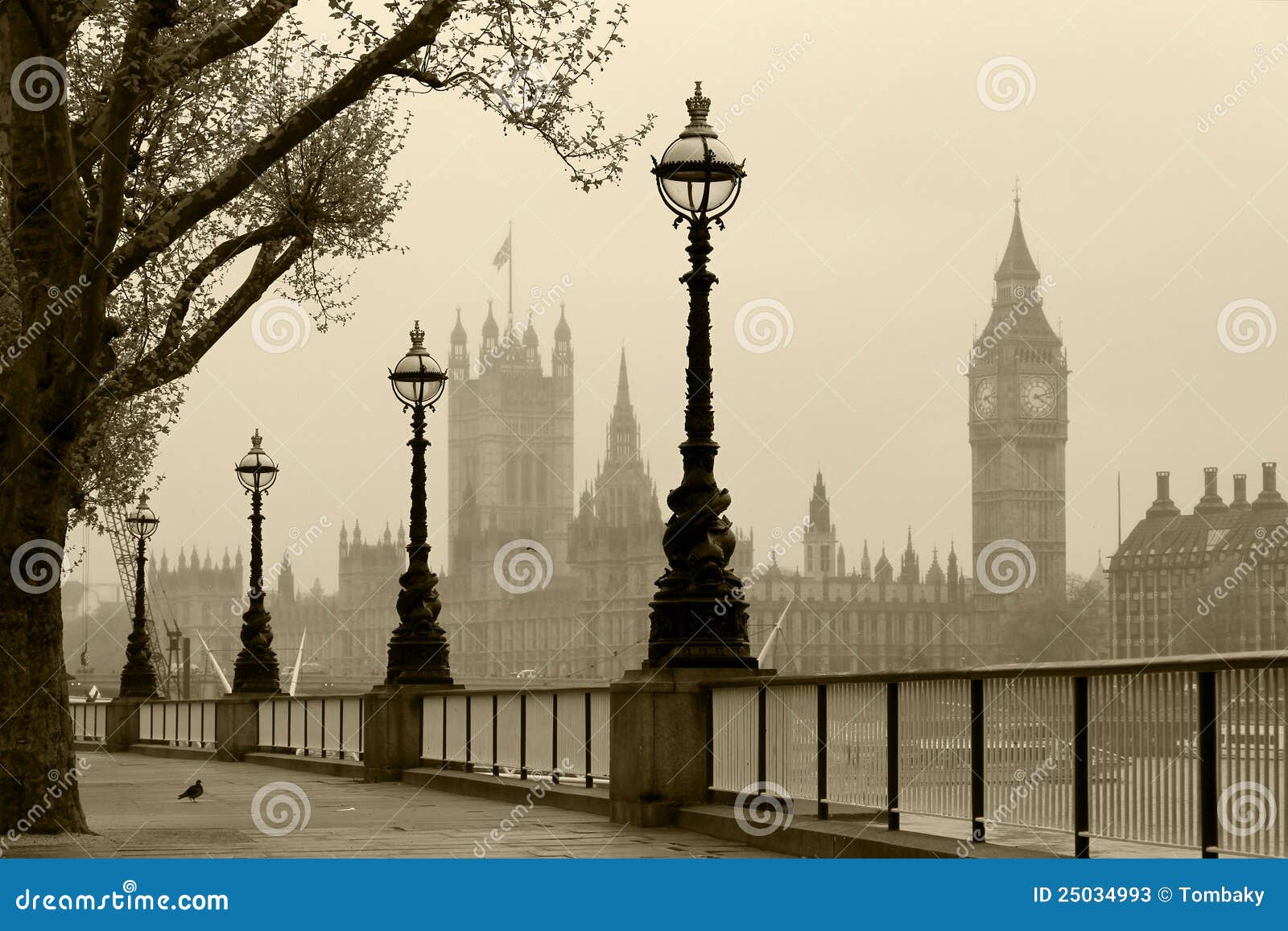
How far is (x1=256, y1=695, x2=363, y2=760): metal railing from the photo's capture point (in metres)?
24.0

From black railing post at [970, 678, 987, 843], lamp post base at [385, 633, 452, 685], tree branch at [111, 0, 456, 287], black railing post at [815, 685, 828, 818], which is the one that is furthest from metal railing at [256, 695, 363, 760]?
black railing post at [970, 678, 987, 843]

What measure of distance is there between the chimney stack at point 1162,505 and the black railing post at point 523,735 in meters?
164

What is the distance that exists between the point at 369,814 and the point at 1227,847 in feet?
30.9

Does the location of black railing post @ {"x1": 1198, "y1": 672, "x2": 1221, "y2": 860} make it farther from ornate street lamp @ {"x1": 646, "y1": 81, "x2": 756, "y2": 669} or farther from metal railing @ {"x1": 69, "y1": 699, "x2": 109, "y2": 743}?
metal railing @ {"x1": 69, "y1": 699, "x2": 109, "y2": 743}

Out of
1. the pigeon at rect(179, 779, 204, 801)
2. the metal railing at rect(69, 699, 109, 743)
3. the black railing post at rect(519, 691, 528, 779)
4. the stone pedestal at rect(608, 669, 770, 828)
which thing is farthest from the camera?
the metal railing at rect(69, 699, 109, 743)

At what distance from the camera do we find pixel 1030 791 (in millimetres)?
8664

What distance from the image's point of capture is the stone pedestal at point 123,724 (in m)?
38.6

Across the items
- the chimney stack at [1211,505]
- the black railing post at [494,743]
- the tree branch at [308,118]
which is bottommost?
the black railing post at [494,743]

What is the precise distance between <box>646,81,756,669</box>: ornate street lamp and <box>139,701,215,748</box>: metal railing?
64.5 feet

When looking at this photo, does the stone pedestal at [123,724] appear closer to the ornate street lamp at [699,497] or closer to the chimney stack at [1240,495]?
the ornate street lamp at [699,497]

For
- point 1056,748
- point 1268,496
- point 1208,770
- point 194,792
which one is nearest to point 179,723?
point 194,792

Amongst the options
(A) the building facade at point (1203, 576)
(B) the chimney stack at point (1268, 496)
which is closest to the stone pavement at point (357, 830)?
(A) the building facade at point (1203, 576)

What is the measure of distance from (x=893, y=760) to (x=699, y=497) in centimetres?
349

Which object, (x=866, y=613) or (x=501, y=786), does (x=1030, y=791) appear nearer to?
(x=501, y=786)
